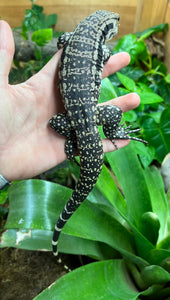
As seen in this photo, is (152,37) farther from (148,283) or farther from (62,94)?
(148,283)

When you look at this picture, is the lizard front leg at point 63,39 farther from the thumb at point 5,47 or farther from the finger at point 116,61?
the thumb at point 5,47

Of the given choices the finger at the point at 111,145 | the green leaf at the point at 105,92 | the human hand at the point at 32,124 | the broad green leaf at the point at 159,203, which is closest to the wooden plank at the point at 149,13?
the human hand at the point at 32,124

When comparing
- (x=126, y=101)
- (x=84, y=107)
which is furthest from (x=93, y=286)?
(x=126, y=101)

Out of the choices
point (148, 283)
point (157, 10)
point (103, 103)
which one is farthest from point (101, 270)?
point (157, 10)

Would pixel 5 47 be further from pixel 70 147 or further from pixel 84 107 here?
pixel 70 147

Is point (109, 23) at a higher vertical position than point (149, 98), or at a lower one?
higher

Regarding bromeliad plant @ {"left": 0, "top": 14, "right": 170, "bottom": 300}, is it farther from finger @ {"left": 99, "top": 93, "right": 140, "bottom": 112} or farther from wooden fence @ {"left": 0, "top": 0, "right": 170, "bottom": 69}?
wooden fence @ {"left": 0, "top": 0, "right": 170, "bottom": 69}

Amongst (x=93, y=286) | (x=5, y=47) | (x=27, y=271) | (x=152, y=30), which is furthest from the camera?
(x=152, y=30)
